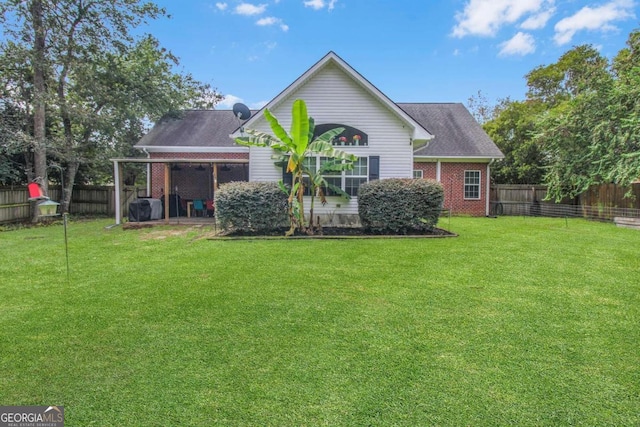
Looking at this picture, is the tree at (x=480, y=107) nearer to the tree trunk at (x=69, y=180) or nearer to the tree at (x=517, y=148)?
the tree at (x=517, y=148)

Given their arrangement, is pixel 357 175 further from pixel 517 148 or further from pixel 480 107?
pixel 480 107

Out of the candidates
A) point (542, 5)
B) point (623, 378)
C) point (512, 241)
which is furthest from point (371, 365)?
point (542, 5)

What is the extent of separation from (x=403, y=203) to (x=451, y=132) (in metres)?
10.0

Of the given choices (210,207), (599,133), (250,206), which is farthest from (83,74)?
(599,133)

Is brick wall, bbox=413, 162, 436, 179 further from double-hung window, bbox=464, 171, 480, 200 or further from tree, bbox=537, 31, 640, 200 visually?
tree, bbox=537, 31, 640, 200

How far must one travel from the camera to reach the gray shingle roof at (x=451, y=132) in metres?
15.8

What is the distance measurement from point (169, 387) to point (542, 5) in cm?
2072

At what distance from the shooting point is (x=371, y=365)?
2729 millimetres

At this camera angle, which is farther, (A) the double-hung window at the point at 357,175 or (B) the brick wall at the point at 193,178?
(B) the brick wall at the point at 193,178

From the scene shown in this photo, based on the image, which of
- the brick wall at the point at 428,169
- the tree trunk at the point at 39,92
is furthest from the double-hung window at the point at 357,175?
the tree trunk at the point at 39,92

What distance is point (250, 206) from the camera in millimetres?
9109

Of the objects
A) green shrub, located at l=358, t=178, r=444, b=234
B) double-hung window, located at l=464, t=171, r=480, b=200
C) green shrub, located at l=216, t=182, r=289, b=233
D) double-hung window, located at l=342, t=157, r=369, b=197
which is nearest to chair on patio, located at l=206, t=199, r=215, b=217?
green shrub, located at l=216, t=182, r=289, b=233

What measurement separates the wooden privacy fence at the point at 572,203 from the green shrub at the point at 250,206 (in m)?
12.5

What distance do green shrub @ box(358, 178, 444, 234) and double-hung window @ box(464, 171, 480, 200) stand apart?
7911 millimetres
